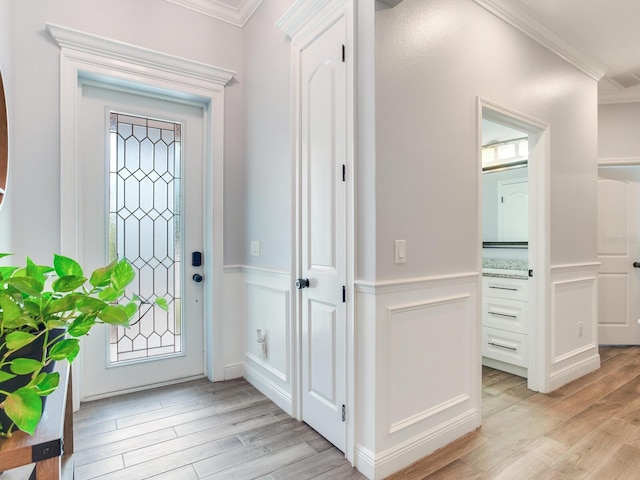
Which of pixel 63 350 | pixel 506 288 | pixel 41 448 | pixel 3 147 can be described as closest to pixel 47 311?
pixel 63 350

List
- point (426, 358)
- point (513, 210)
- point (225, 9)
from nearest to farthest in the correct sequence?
point (426, 358) < point (225, 9) < point (513, 210)

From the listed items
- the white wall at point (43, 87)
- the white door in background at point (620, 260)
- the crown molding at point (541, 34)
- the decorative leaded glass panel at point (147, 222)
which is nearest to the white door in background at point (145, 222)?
the decorative leaded glass panel at point (147, 222)

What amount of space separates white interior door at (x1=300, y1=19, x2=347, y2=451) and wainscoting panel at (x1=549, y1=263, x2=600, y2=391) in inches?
74.3

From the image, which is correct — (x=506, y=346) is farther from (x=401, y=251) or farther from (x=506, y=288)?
(x=401, y=251)

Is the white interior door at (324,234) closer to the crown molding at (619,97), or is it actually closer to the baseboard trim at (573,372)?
the baseboard trim at (573,372)

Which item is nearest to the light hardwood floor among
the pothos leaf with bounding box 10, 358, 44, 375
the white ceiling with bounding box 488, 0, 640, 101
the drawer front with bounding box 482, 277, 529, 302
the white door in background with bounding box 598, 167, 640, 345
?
the drawer front with bounding box 482, 277, 529, 302

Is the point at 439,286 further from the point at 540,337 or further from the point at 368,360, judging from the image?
the point at 540,337

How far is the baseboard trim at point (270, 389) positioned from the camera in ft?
7.83

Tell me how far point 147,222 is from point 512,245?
337 centimetres

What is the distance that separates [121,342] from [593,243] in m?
4.02

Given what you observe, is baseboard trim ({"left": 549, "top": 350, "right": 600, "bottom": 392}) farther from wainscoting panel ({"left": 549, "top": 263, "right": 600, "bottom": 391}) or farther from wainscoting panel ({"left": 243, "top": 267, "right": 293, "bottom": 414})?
wainscoting panel ({"left": 243, "top": 267, "right": 293, "bottom": 414})

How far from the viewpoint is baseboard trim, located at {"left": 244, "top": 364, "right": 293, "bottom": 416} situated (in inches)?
94.0

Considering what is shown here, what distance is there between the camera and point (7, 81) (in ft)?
6.45

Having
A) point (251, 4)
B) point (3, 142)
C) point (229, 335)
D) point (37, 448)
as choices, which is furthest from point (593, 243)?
point (3, 142)
